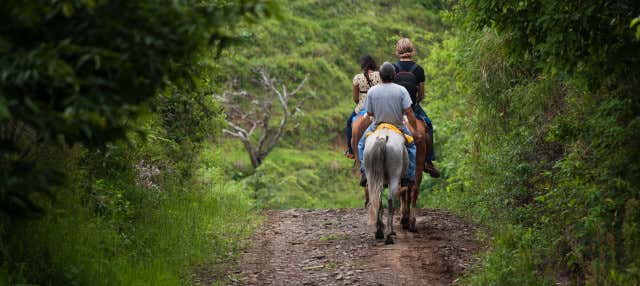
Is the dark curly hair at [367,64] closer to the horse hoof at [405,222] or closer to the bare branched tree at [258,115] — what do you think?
the horse hoof at [405,222]

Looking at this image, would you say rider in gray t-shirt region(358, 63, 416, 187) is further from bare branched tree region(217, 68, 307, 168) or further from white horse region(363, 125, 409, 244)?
bare branched tree region(217, 68, 307, 168)

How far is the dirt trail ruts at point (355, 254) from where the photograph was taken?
29.3ft

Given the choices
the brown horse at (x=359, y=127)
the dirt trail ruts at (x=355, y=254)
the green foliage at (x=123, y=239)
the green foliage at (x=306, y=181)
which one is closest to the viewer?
the green foliage at (x=123, y=239)

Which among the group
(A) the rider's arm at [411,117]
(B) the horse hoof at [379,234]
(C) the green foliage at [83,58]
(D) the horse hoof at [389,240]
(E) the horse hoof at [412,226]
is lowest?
(E) the horse hoof at [412,226]

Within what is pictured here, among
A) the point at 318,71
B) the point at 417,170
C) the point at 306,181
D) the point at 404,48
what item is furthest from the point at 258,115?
the point at 417,170

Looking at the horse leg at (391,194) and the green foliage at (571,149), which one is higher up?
the green foliage at (571,149)

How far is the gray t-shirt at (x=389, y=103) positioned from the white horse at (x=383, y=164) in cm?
24

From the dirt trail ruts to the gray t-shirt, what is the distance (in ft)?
5.49

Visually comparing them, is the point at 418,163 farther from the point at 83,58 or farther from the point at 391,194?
the point at 83,58

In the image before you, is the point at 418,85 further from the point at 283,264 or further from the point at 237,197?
the point at 237,197

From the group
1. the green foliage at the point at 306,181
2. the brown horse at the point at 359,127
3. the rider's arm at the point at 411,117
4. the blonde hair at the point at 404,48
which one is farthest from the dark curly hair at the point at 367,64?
the green foliage at the point at 306,181

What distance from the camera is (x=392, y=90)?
10.6 m

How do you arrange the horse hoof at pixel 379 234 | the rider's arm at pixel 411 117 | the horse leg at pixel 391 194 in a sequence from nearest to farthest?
the horse leg at pixel 391 194 < the rider's arm at pixel 411 117 < the horse hoof at pixel 379 234

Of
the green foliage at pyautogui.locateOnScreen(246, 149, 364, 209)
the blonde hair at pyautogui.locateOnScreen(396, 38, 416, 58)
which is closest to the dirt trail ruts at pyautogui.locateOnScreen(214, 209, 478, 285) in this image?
the blonde hair at pyautogui.locateOnScreen(396, 38, 416, 58)
